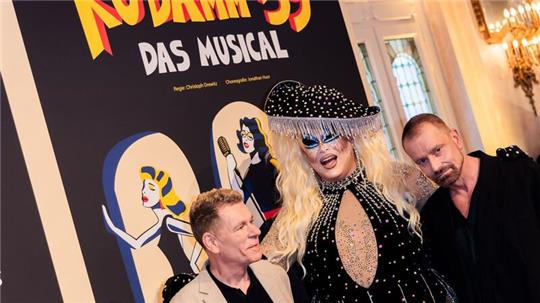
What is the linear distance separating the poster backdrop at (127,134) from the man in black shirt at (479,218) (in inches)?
Result: 31.8

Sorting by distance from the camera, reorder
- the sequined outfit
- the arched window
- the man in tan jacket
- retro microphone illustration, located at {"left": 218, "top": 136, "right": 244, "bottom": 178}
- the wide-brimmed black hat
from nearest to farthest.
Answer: the man in tan jacket < the sequined outfit < the wide-brimmed black hat < retro microphone illustration, located at {"left": 218, "top": 136, "right": 244, "bottom": 178} < the arched window

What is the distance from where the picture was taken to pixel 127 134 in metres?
2.93

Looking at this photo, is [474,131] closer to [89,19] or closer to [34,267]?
[89,19]

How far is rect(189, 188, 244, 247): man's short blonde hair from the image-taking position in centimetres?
257

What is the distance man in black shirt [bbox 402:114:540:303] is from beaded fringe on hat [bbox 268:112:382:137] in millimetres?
162

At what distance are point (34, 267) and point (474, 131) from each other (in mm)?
4349

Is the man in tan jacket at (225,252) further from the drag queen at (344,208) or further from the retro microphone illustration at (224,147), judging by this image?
the retro microphone illustration at (224,147)

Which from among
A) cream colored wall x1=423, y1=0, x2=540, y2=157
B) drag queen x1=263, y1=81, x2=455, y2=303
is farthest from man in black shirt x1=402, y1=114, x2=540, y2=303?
cream colored wall x1=423, y1=0, x2=540, y2=157

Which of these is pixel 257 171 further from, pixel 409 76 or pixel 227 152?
pixel 409 76

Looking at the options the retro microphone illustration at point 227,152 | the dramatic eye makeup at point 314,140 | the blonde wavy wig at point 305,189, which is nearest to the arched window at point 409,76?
the retro microphone illustration at point 227,152

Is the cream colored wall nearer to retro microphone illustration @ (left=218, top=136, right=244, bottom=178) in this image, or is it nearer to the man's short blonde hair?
retro microphone illustration @ (left=218, top=136, right=244, bottom=178)

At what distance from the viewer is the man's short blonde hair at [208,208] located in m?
2.57

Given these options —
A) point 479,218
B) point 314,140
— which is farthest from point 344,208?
point 479,218

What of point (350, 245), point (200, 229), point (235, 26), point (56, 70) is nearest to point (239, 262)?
point (200, 229)
